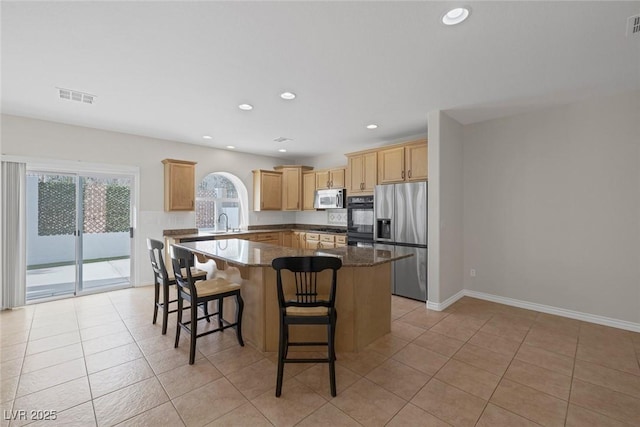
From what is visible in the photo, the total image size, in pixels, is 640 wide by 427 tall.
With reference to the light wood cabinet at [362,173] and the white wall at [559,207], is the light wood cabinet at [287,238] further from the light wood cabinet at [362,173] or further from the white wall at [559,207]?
the white wall at [559,207]

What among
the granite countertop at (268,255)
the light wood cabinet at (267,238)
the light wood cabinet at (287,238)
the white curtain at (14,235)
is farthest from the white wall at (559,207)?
the white curtain at (14,235)

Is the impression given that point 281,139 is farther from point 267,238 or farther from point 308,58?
point 308,58

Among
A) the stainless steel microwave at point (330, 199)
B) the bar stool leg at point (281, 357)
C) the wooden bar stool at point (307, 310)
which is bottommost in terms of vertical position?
the bar stool leg at point (281, 357)

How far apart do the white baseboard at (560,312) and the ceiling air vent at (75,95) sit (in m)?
5.76

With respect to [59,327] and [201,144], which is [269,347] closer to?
[59,327]

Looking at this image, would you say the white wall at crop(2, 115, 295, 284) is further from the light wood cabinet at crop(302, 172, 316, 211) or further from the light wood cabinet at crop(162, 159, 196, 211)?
the light wood cabinet at crop(302, 172, 316, 211)

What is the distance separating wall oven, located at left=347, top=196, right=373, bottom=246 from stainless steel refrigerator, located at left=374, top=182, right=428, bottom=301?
0.22 meters

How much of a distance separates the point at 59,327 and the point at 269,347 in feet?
8.58

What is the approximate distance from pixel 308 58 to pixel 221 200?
458 cm

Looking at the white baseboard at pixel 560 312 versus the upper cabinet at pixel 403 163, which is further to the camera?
the upper cabinet at pixel 403 163

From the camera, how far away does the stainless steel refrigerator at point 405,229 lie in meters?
3.99

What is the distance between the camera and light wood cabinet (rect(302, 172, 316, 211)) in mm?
6395

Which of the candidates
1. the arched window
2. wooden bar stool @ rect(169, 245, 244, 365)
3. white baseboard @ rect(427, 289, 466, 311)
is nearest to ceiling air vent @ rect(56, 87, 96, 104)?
wooden bar stool @ rect(169, 245, 244, 365)

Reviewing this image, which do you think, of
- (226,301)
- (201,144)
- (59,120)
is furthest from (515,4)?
(59,120)
